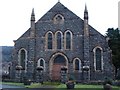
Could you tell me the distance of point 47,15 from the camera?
5078 cm

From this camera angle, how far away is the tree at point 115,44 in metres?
51.8

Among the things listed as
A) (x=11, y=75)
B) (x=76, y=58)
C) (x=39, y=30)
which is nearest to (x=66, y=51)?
(x=76, y=58)

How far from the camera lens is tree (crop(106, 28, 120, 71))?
170 feet

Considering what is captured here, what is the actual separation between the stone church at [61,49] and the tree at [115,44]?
3.87m

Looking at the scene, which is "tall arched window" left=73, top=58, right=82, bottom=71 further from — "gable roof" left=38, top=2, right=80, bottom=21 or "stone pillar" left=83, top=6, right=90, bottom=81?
"gable roof" left=38, top=2, right=80, bottom=21

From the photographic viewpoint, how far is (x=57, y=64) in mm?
49656

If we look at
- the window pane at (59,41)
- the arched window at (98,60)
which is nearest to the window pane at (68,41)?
the window pane at (59,41)

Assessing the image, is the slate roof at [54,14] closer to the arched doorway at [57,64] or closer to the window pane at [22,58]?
the window pane at [22,58]

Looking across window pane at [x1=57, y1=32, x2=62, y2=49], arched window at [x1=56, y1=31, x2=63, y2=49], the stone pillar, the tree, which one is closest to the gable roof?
the stone pillar

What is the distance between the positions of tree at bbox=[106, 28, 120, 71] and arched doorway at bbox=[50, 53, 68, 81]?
8.25 metres

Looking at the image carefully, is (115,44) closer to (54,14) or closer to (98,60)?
(98,60)

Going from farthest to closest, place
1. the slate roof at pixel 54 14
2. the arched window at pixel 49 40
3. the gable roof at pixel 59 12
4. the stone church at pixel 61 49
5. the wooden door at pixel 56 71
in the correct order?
the gable roof at pixel 59 12 → the slate roof at pixel 54 14 → the arched window at pixel 49 40 → the wooden door at pixel 56 71 → the stone church at pixel 61 49

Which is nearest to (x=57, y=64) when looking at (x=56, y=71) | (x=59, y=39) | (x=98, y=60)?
(x=56, y=71)

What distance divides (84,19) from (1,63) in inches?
2026
